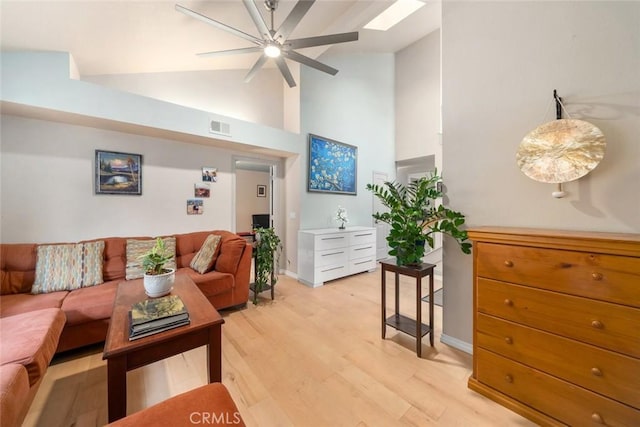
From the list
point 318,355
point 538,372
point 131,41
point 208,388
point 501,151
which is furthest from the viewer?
point 131,41

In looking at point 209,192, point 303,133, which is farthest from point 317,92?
point 209,192

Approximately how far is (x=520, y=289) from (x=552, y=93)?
133cm

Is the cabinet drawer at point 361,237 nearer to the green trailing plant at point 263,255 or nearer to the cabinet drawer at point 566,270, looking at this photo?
the green trailing plant at point 263,255

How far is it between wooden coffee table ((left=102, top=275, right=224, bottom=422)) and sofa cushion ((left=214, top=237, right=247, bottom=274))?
1133mm

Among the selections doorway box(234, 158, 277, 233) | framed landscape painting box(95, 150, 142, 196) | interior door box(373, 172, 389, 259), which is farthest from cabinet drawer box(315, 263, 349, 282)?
doorway box(234, 158, 277, 233)

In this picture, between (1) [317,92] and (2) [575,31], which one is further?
(1) [317,92]

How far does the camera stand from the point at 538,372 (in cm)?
132

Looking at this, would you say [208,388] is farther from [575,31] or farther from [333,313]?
[575,31]

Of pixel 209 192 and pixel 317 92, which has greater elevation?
pixel 317 92

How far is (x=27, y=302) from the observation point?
6.21 feet

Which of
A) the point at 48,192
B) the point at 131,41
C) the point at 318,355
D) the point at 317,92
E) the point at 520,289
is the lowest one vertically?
the point at 318,355

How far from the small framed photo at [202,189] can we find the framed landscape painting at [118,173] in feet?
2.15

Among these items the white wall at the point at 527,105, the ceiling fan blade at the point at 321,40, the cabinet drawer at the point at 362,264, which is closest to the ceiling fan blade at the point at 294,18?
the ceiling fan blade at the point at 321,40

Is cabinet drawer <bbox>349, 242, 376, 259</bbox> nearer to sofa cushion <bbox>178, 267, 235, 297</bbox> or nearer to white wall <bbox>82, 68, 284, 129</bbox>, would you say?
sofa cushion <bbox>178, 267, 235, 297</bbox>
